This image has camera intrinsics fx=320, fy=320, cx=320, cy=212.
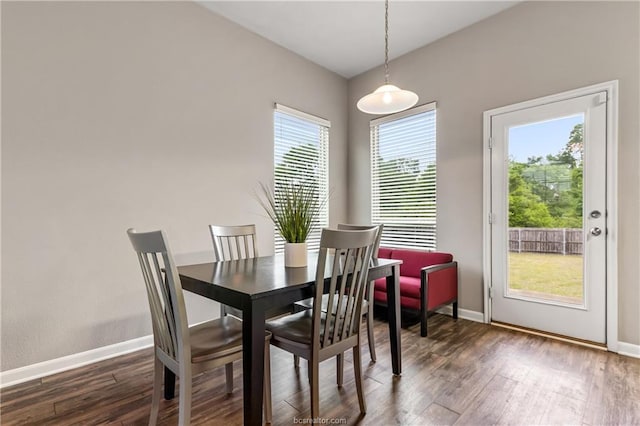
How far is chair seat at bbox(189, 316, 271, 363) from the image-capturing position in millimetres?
1465

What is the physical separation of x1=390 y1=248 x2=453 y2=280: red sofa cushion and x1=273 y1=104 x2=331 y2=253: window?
100 centimetres

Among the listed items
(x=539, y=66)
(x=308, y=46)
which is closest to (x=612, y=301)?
(x=539, y=66)

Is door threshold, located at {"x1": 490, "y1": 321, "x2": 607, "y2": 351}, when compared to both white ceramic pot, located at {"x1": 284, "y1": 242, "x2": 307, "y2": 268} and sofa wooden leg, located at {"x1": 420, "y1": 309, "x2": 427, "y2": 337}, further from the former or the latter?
white ceramic pot, located at {"x1": 284, "y1": 242, "x2": 307, "y2": 268}

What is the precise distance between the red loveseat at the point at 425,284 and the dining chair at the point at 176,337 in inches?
70.4

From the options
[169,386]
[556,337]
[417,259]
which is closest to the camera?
[169,386]

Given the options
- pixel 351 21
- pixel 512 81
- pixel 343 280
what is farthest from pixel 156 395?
pixel 512 81

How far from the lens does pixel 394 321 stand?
2.17 metres

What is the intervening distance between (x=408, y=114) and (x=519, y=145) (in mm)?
1291

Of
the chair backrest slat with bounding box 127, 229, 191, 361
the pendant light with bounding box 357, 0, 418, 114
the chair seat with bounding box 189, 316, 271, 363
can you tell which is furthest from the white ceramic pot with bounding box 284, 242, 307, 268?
the pendant light with bounding box 357, 0, 418, 114

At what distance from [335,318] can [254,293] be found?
1.54 ft

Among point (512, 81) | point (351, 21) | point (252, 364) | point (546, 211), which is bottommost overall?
point (252, 364)

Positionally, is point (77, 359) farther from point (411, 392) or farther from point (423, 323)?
point (423, 323)

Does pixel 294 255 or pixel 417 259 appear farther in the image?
pixel 417 259

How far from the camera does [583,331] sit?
2668 mm
